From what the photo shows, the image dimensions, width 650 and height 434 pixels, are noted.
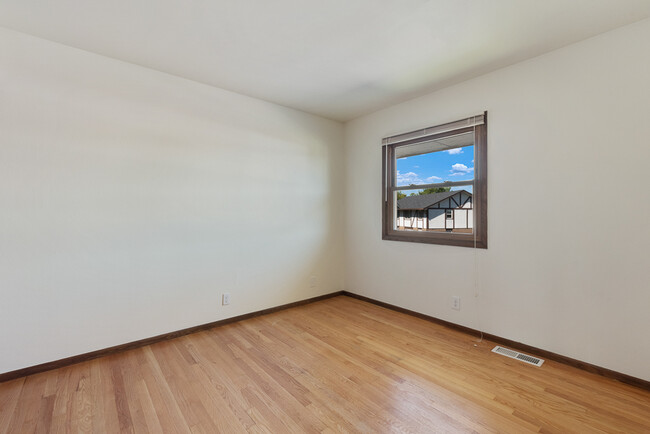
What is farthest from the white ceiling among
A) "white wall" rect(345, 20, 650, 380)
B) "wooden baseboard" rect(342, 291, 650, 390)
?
"wooden baseboard" rect(342, 291, 650, 390)

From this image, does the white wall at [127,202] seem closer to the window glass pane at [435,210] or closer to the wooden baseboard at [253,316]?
the wooden baseboard at [253,316]

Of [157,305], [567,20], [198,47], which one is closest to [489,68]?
[567,20]

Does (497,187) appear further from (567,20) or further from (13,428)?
(13,428)

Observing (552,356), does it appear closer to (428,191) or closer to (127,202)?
(428,191)

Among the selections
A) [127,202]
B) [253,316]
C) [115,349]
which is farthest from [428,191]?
[115,349]

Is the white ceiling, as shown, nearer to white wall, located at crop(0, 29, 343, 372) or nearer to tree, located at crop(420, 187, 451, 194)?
white wall, located at crop(0, 29, 343, 372)

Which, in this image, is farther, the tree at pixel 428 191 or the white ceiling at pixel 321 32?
the tree at pixel 428 191

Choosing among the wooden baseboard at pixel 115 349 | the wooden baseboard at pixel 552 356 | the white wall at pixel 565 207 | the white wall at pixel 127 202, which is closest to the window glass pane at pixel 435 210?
the white wall at pixel 565 207

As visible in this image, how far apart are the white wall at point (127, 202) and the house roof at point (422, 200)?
1.34 metres

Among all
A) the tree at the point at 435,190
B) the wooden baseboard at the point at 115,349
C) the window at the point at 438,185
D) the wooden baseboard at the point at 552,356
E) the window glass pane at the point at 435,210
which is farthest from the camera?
the tree at the point at 435,190

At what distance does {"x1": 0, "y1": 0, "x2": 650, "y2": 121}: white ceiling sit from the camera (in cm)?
182

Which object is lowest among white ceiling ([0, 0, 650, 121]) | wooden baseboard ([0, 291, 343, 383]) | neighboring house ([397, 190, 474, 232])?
wooden baseboard ([0, 291, 343, 383])

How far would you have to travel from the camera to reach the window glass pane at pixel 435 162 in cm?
291

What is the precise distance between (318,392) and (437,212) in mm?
2164
